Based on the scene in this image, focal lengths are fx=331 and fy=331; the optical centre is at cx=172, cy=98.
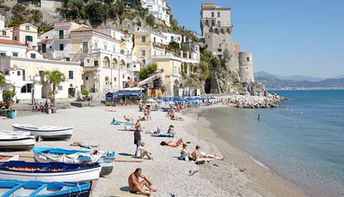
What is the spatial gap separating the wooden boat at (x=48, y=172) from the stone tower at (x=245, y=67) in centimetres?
8225

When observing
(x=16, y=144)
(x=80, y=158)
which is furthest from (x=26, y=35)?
(x=80, y=158)

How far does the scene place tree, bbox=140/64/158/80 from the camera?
54.5 m

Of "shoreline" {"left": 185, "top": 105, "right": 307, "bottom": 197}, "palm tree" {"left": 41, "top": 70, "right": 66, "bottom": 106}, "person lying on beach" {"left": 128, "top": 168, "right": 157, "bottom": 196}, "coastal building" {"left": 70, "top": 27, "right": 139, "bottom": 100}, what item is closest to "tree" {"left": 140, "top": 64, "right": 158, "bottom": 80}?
"coastal building" {"left": 70, "top": 27, "right": 139, "bottom": 100}

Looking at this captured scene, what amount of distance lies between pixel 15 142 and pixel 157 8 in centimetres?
7258

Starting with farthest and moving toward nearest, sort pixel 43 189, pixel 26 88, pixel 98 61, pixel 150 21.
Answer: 1. pixel 150 21
2. pixel 98 61
3. pixel 26 88
4. pixel 43 189

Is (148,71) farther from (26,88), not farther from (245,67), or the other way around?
(245,67)

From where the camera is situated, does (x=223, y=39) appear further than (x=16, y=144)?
Yes

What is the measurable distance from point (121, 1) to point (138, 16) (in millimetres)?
4891

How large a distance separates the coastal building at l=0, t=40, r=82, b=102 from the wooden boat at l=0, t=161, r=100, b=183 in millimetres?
27960

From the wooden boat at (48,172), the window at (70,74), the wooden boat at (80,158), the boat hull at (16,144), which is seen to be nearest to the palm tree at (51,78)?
the window at (70,74)

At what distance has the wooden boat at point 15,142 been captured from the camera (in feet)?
44.2

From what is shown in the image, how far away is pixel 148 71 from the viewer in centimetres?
5478

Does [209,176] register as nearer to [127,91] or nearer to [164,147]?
[164,147]

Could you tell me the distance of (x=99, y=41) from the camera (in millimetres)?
47844
